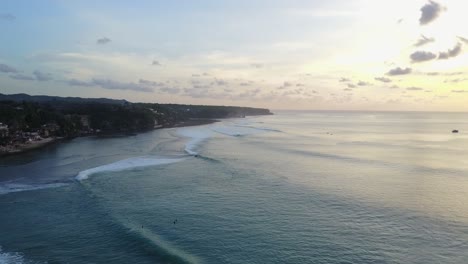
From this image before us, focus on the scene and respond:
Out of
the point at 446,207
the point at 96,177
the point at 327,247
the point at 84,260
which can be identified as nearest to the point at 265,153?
the point at 96,177

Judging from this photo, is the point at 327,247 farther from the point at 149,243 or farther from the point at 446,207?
the point at 446,207

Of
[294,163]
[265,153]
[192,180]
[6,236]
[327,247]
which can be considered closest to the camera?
[327,247]

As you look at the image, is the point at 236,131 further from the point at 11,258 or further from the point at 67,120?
the point at 11,258

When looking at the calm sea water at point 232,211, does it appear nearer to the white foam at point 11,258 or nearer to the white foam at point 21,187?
the white foam at point 11,258

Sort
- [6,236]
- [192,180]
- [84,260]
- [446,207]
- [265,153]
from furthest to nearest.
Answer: [265,153], [192,180], [446,207], [6,236], [84,260]

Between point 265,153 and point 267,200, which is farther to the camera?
point 265,153

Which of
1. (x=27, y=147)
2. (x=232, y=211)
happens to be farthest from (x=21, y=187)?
(x=27, y=147)

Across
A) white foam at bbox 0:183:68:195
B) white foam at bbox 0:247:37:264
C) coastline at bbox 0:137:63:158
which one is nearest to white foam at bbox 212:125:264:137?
coastline at bbox 0:137:63:158
